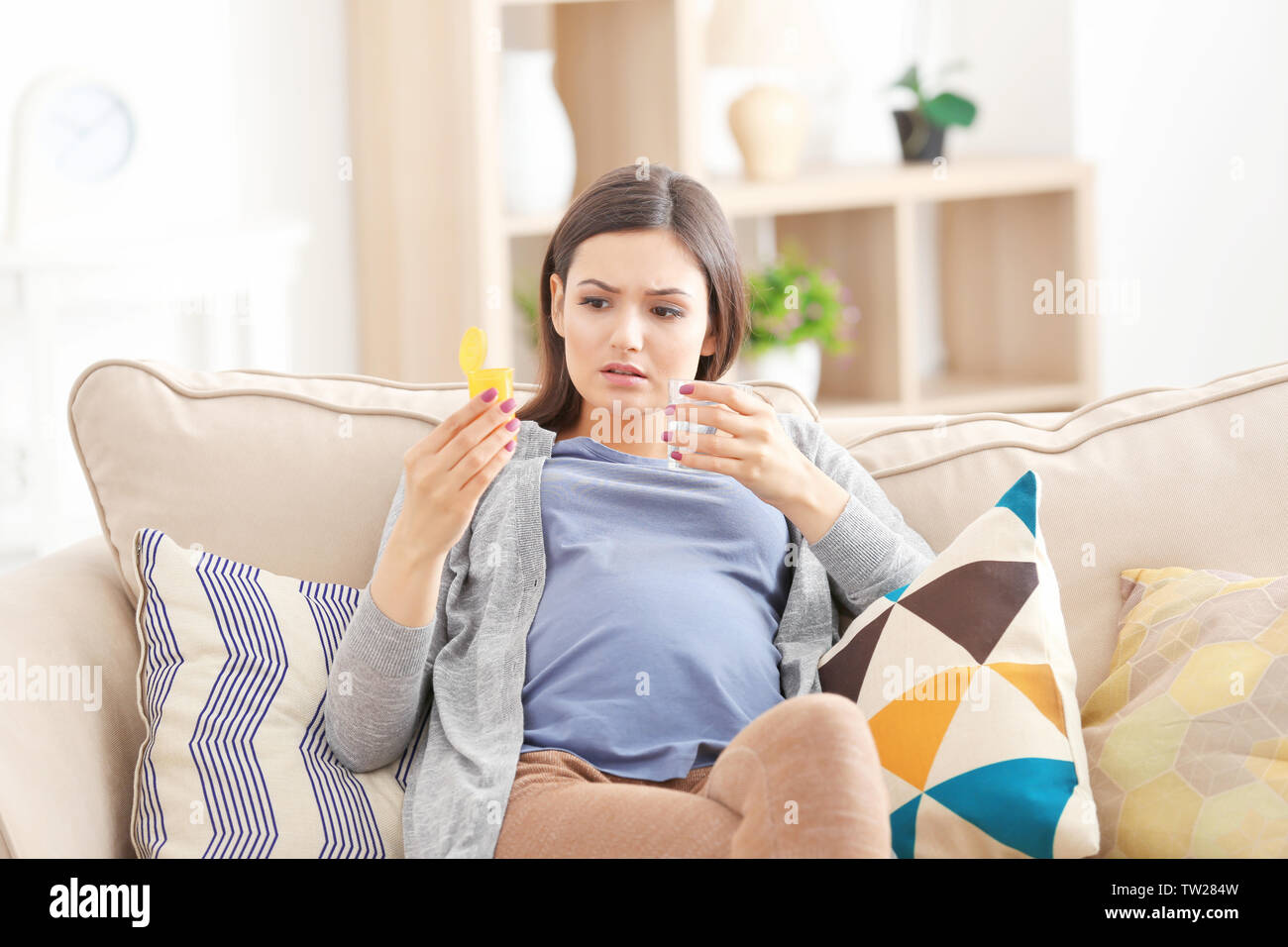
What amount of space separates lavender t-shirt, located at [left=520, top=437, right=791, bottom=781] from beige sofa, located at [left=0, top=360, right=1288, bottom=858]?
21 centimetres

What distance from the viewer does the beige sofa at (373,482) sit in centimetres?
146

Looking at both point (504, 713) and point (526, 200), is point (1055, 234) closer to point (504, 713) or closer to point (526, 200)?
point (526, 200)

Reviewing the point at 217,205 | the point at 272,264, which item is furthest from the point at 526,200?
the point at 217,205

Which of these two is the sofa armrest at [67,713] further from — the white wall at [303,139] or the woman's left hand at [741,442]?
the white wall at [303,139]

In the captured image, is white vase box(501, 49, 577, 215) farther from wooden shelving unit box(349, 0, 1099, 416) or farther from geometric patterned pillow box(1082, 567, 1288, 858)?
geometric patterned pillow box(1082, 567, 1288, 858)

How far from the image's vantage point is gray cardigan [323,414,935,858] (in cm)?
127

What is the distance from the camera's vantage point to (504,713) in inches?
52.1

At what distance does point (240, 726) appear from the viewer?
131 centimetres

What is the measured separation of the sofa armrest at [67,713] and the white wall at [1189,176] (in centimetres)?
262

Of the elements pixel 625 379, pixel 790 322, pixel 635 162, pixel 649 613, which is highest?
pixel 635 162

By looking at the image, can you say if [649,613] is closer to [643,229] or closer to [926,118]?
[643,229]

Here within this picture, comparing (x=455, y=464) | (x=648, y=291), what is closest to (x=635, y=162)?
(x=648, y=291)

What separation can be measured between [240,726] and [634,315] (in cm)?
58

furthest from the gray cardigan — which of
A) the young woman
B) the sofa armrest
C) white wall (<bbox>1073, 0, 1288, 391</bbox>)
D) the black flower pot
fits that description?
white wall (<bbox>1073, 0, 1288, 391</bbox>)
